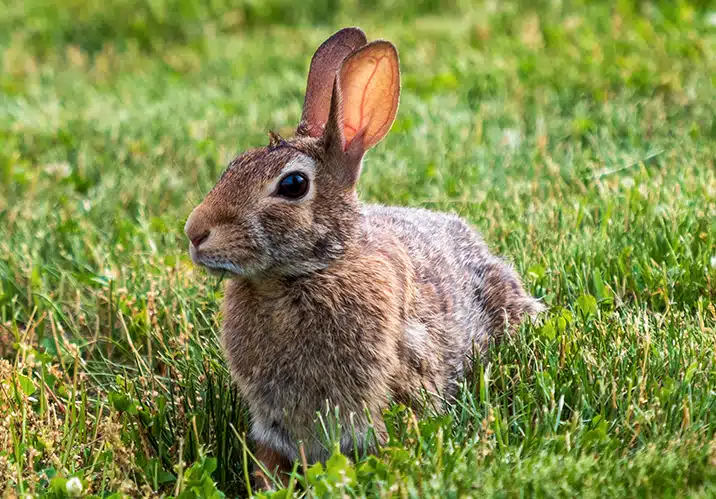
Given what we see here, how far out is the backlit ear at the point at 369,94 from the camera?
3.29 metres

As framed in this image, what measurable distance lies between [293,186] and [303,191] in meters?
0.04

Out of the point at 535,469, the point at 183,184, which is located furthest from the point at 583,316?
the point at 183,184

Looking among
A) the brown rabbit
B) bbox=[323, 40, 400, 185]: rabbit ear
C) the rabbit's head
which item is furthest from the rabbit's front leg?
bbox=[323, 40, 400, 185]: rabbit ear

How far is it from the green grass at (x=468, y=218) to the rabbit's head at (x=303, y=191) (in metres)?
0.59

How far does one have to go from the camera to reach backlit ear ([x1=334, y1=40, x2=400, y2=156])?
329 cm

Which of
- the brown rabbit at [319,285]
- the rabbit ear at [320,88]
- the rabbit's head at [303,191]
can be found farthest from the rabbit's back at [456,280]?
the rabbit ear at [320,88]

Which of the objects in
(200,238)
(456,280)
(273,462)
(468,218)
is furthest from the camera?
(468,218)

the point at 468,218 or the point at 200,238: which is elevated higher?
the point at 200,238

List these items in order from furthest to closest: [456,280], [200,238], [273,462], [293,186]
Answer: [456,280], [273,462], [293,186], [200,238]

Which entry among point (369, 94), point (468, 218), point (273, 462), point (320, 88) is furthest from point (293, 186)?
point (468, 218)

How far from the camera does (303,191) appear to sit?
10.4ft

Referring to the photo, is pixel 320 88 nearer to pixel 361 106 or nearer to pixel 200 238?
pixel 361 106

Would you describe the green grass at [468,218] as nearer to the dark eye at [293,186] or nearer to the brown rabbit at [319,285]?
the brown rabbit at [319,285]

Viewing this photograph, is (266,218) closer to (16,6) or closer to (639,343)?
(639,343)
